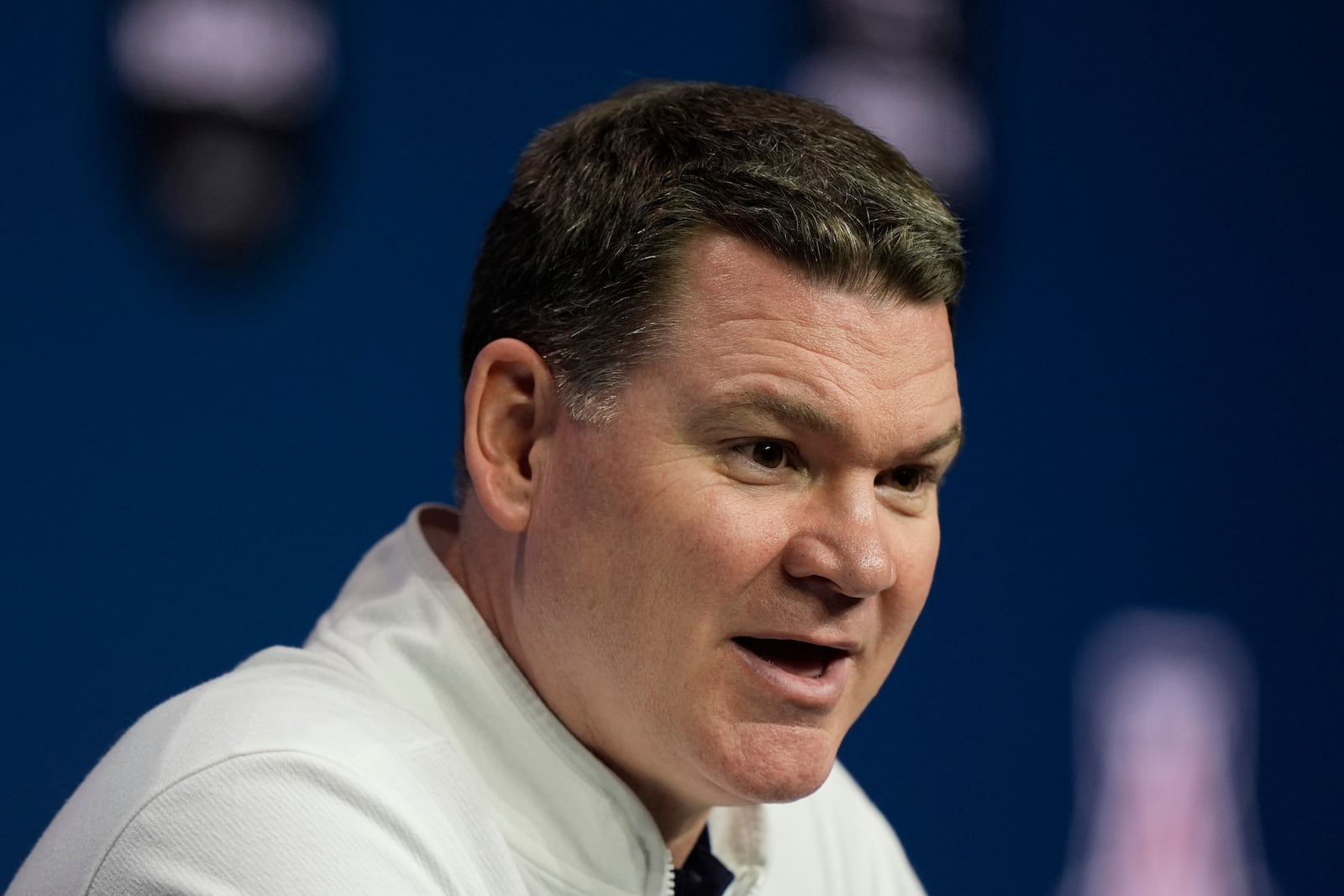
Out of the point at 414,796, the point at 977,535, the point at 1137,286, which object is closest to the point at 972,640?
the point at 977,535

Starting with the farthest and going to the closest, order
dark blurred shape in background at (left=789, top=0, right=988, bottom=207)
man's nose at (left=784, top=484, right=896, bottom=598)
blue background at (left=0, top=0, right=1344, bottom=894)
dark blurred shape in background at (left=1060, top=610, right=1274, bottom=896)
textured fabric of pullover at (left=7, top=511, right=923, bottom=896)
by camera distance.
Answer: dark blurred shape in background at (left=1060, top=610, right=1274, bottom=896) < dark blurred shape in background at (left=789, top=0, right=988, bottom=207) < blue background at (left=0, top=0, right=1344, bottom=894) < man's nose at (left=784, top=484, right=896, bottom=598) < textured fabric of pullover at (left=7, top=511, right=923, bottom=896)

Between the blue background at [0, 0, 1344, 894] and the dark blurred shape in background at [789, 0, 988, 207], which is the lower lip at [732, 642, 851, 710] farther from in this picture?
the dark blurred shape in background at [789, 0, 988, 207]

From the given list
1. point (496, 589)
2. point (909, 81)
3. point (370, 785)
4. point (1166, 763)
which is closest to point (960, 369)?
point (909, 81)

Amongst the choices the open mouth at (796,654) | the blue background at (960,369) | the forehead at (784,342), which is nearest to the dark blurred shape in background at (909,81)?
the blue background at (960,369)

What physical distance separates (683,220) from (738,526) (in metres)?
0.24

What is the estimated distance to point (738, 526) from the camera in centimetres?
109

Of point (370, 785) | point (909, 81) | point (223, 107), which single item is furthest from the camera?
point (909, 81)

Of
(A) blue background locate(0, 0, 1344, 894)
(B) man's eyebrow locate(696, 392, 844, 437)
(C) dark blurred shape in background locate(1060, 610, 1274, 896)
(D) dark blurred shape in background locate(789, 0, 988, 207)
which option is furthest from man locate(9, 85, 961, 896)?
(C) dark blurred shape in background locate(1060, 610, 1274, 896)

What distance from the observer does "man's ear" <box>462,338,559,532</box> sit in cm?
119

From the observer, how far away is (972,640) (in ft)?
7.96

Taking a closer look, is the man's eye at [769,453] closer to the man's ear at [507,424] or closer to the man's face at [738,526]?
the man's face at [738,526]

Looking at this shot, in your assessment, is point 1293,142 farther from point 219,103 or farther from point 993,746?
point 219,103

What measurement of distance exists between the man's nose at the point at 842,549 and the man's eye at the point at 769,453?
0.04 metres

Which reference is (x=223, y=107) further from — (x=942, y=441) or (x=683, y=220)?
(x=942, y=441)
